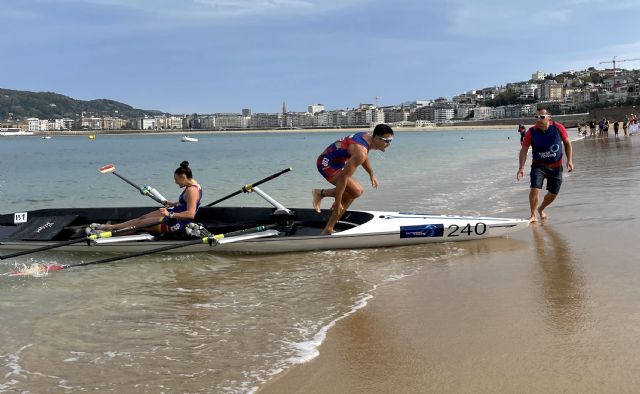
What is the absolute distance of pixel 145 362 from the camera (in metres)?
3.55

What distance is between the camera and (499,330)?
3682 millimetres

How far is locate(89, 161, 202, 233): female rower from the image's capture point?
695 centimetres

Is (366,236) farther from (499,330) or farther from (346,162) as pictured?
(499,330)

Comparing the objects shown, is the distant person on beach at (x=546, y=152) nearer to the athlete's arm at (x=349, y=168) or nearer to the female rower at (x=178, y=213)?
the athlete's arm at (x=349, y=168)

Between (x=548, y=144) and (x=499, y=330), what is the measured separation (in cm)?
471

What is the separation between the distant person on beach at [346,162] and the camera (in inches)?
264

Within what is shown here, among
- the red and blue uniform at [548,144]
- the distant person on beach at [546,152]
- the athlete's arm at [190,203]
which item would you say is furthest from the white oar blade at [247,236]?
the red and blue uniform at [548,144]

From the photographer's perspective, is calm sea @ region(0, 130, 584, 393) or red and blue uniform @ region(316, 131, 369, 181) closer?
calm sea @ region(0, 130, 584, 393)

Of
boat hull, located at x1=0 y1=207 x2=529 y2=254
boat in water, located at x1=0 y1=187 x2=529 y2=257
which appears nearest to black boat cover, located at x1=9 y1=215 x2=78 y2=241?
boat in water, located at x1=0 y1=187 x2=529 y2=257

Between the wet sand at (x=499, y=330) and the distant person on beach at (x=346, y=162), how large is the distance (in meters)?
1.61

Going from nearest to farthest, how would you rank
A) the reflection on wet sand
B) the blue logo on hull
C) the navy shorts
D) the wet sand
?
1. the wet sand
2. the reflection on wet sand
3. the blue logo on hull
4. the navy shorts

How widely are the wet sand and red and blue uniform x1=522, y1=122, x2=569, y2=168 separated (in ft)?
5.67

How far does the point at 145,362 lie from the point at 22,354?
3.05 ft

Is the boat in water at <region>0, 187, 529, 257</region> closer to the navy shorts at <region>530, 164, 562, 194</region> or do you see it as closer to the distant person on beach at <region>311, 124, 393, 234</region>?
the distant person on beach at <region>311, 124, 393, 234</region>
